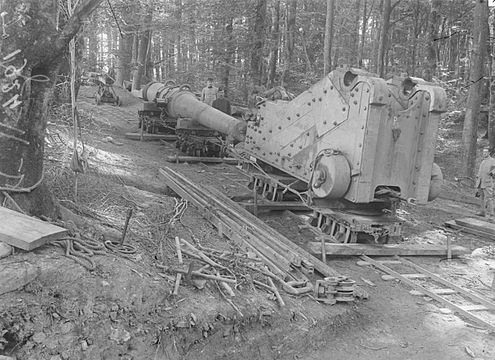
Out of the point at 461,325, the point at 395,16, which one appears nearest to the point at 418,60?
the point at 395,16

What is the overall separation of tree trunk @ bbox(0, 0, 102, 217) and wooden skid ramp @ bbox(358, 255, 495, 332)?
4.78 metres

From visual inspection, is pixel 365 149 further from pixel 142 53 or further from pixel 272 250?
pixel 142 53

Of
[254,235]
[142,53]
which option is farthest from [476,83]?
[142,53]

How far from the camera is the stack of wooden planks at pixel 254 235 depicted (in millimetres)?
6383

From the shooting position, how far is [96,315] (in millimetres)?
4047

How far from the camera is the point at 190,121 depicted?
15367 millimetres

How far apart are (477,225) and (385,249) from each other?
3227 mm

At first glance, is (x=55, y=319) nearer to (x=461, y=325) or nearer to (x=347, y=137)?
(x=461, y=325)

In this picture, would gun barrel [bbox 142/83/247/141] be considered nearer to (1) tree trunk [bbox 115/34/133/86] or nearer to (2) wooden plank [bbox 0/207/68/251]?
(2) wooden plank [bbox 0/207/68/251]

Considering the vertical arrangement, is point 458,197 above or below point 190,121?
below

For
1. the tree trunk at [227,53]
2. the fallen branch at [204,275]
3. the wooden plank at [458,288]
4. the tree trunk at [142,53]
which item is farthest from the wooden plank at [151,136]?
the fallen branch at [204,275]

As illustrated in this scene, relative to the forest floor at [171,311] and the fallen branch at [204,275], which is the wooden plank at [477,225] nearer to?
the forest floor at [171,311]

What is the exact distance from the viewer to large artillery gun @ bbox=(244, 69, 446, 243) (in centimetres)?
794

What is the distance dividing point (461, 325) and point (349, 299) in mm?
1301
